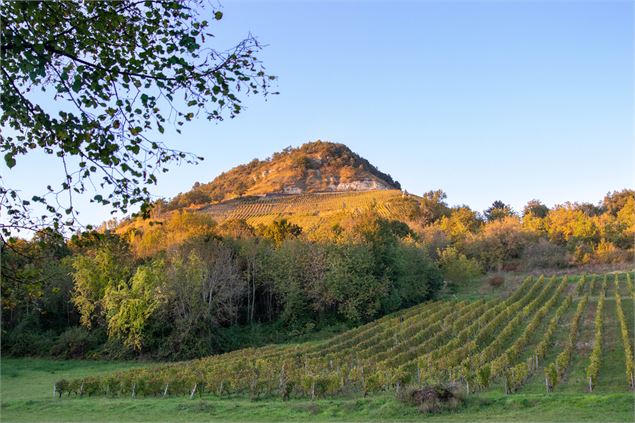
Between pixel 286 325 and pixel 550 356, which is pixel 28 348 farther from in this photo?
pixel 550 356

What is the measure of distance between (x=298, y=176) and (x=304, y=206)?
35.9 meters

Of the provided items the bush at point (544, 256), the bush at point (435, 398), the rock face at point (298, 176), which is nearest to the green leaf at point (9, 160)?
the bush at point (435, 398)

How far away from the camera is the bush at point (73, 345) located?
38094mm

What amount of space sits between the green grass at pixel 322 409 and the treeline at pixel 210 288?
15.3m

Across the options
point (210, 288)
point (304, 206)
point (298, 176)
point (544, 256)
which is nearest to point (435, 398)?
point (210, 288)

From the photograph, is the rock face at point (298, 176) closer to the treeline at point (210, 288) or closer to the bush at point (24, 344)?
the treeline at point (210, 288)

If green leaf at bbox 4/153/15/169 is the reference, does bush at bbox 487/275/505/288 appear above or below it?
below

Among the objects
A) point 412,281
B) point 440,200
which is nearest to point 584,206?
point 440,200

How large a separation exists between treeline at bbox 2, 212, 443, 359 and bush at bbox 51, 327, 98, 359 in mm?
70

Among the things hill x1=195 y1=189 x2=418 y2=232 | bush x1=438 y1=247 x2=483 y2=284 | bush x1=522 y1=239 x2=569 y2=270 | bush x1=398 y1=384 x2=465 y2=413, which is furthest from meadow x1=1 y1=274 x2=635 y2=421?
hill x1=195 y1=189 x2=418 y2=232

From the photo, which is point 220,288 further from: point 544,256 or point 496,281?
point 544,256

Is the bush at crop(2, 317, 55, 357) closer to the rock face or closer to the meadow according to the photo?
the meadow

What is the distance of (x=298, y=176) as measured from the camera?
136875 mm

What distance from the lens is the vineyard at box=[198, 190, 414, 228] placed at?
91.6 m
